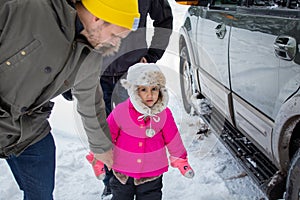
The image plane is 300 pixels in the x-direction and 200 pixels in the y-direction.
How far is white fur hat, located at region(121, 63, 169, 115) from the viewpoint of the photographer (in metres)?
2.18

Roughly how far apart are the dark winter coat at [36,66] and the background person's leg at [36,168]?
7cm

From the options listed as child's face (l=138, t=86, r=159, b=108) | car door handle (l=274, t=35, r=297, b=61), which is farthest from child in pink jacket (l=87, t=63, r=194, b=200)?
car door handle (l=274, t=35, r=297, b=61)

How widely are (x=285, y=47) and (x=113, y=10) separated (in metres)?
1.10

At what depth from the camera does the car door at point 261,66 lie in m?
2.04

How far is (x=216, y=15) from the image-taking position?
3.32m

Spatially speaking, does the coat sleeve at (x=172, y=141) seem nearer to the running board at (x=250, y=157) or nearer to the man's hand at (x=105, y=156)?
the man's hand at (x=105, y=156)

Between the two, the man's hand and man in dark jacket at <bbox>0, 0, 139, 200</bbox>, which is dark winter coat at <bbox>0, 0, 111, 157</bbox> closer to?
man in dark jacket at <bbox>0, 0, 139, 200</bbox>

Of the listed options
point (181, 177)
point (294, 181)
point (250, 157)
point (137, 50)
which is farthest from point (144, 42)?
point (294, 181)

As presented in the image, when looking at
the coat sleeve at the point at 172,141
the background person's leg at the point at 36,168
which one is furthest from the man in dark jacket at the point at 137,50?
the background person's leg at the point at 36,168

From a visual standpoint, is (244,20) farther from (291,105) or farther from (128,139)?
(128,139)

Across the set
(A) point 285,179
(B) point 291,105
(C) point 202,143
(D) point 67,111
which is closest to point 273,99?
(B) point 291,105

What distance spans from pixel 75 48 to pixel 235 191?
81.4 inches

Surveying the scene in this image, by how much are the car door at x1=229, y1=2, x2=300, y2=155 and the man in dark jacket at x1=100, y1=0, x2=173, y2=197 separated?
0.57 m

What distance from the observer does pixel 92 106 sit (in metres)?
1.97
